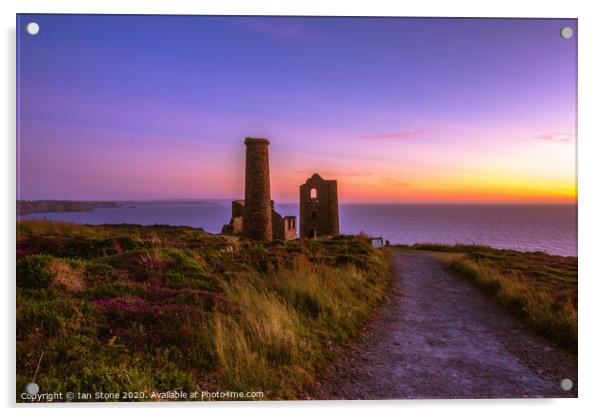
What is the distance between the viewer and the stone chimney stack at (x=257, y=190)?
54.7 feet

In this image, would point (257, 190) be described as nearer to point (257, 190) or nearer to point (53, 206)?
point (257, 190)

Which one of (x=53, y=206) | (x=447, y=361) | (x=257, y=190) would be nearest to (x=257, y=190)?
(x=257, y=190)

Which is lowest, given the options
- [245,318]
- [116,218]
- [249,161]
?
[245,318]

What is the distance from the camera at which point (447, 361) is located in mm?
5395

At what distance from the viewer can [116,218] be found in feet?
28.7

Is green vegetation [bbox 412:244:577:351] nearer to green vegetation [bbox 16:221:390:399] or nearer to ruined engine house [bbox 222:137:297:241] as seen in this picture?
green vegetation [bbox 16:221:390:399]

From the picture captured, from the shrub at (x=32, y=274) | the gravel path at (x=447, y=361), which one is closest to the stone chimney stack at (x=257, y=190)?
the gravel path at (x=447, y=361)

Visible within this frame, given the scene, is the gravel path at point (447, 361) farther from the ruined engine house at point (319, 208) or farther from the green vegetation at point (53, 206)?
the ruined engine house at point (319, 208)

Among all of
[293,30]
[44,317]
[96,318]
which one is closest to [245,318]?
[96,318]

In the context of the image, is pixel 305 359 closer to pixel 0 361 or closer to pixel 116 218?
pixel 0 361

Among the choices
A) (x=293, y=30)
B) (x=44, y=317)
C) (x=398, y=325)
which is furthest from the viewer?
(x=398, y=325)

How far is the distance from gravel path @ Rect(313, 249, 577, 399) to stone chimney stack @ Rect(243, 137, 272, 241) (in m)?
10.5
